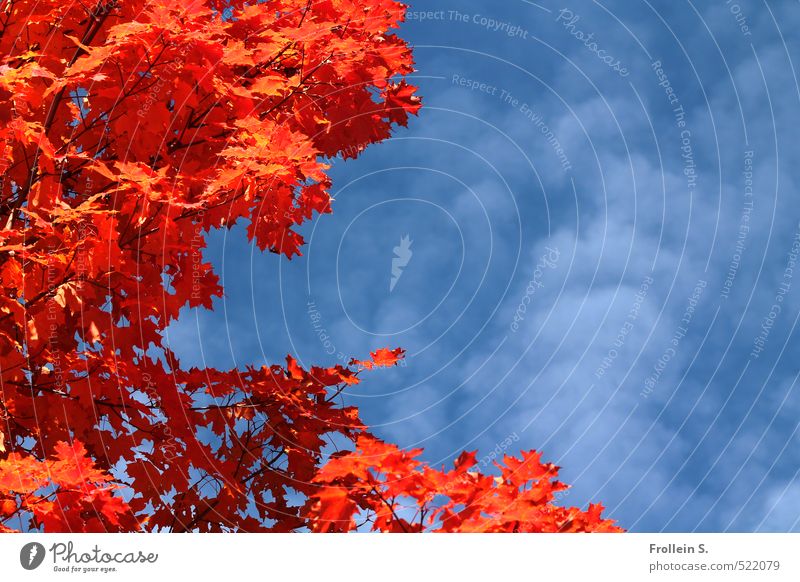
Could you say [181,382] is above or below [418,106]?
below

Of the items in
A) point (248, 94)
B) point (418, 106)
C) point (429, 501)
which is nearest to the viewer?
point (429, 501)

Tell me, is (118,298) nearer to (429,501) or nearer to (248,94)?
(248,94)

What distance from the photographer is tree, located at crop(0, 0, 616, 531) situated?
6.47 meters

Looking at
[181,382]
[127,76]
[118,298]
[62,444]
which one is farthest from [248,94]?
[62,444]

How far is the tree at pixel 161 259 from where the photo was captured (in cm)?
647

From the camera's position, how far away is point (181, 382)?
8.58 meters
